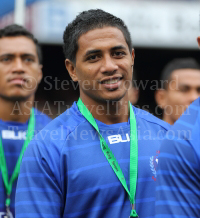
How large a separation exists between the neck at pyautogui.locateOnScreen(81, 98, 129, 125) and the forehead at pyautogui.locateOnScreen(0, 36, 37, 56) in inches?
67.6

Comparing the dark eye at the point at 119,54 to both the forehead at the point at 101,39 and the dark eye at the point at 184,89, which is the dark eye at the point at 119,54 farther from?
the dark eye at the point at 184,89

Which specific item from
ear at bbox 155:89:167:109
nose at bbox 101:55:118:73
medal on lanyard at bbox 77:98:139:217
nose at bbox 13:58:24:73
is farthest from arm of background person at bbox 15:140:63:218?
ear at bbox 155:89:167:109

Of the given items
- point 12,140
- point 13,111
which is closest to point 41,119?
point 13,111

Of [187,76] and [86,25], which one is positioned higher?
[187,76]

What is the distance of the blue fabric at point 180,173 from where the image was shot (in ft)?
5.67

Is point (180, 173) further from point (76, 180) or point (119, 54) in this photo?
point (119, 54)

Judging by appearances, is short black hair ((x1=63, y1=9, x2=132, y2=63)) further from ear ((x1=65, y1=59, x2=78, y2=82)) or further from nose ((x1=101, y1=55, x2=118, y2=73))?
nose ((x1=101, y1=55, x2=118, y2=73))

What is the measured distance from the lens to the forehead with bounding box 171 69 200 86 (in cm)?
512

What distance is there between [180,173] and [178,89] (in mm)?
3441

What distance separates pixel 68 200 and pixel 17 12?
125 inches

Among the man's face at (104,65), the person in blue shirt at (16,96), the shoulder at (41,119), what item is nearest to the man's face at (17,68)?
the person in blue shirt at (16,96)

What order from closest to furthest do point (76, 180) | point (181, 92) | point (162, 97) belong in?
1. point (76, 180)
2. point (181, 92)
3. point (162, 97)

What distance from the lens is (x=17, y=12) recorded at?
5125 mm

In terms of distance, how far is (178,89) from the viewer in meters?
5.11
